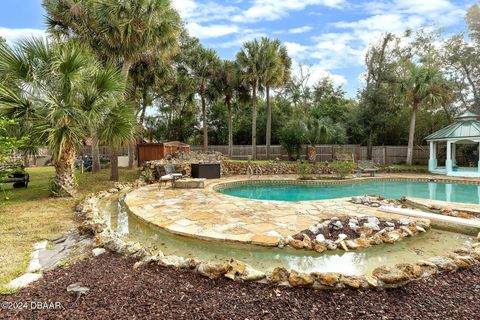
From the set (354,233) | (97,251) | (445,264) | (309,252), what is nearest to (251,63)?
(354,233)

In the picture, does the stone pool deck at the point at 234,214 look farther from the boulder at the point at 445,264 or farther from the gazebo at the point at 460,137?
the gazebo at the point at 460,137

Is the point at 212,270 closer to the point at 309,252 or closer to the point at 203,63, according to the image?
the point at 309,252

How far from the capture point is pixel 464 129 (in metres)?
14.2

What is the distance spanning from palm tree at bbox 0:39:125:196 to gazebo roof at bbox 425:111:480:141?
57.0 ft

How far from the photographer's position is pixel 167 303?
2375 mm

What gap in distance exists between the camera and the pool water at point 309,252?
3430 millimetres

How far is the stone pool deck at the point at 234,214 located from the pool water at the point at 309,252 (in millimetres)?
142

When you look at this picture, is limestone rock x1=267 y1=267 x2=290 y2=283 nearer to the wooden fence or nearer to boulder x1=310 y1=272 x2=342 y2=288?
boulder x1=310 y1=272 x2=342 y2=288

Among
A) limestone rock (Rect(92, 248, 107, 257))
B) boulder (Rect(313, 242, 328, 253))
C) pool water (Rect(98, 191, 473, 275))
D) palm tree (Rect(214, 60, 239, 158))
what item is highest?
palm tree (Rect(214, 60, 239, 158))

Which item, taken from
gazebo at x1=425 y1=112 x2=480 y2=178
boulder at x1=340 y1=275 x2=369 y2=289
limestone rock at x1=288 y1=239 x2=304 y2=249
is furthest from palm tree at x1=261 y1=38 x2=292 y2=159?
boulder at x1=340 y1=275 x2=369 y2=289

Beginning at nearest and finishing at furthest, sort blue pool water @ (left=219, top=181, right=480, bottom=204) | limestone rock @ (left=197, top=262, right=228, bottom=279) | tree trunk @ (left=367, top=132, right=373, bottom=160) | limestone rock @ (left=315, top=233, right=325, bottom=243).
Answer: limestone rock @ (left=197, top=262, right=228, bottom=279), limestone rock @ (left=315, top=233, right=325, bottom=243), blue pool water @ (left=219, top=181, right=480, bottom=204), tree trunk @ (left=367, top=132, right=373, bottom=160)

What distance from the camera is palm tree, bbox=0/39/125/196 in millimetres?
6012

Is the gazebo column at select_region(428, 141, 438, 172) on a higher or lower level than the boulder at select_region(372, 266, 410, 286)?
higher

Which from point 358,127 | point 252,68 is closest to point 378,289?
point 252,68
